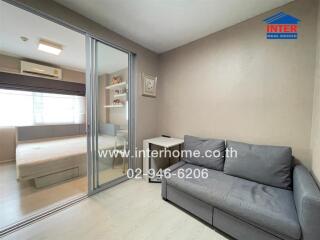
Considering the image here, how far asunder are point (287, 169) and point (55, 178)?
11.4 feet

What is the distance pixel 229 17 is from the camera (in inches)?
75.3

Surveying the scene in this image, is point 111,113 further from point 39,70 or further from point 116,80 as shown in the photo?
point 39,70

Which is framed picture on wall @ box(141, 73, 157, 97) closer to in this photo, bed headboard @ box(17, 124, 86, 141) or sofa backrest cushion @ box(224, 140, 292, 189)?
sofa backrest cushion @ box(224, 140, 292, 189)

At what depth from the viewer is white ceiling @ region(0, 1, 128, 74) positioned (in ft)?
6.66

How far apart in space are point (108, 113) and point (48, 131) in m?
2.92

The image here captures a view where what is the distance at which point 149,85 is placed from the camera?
2918mm

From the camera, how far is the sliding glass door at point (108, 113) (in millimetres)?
2137

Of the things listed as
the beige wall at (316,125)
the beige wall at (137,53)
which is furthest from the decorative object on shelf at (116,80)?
the beige wall at (316,125)

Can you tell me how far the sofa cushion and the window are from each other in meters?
4.30

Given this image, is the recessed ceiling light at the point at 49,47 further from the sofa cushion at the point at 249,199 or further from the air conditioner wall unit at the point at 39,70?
the sofa cushion at the point at 249,199

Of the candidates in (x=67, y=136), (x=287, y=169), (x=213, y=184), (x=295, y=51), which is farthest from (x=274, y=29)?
(x=67, y=136)

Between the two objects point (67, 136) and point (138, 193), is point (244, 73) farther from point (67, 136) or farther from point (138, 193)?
point (67, 136)

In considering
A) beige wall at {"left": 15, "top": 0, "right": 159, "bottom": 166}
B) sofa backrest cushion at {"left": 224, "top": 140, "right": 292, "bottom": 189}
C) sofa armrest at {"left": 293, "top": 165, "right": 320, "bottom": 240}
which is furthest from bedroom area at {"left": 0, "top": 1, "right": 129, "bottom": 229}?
sofa armrest at {"left": 293, "top": 165, "right": 320, "bottom": 240}

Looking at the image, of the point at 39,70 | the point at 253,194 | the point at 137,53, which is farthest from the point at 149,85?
the point at 39,70
